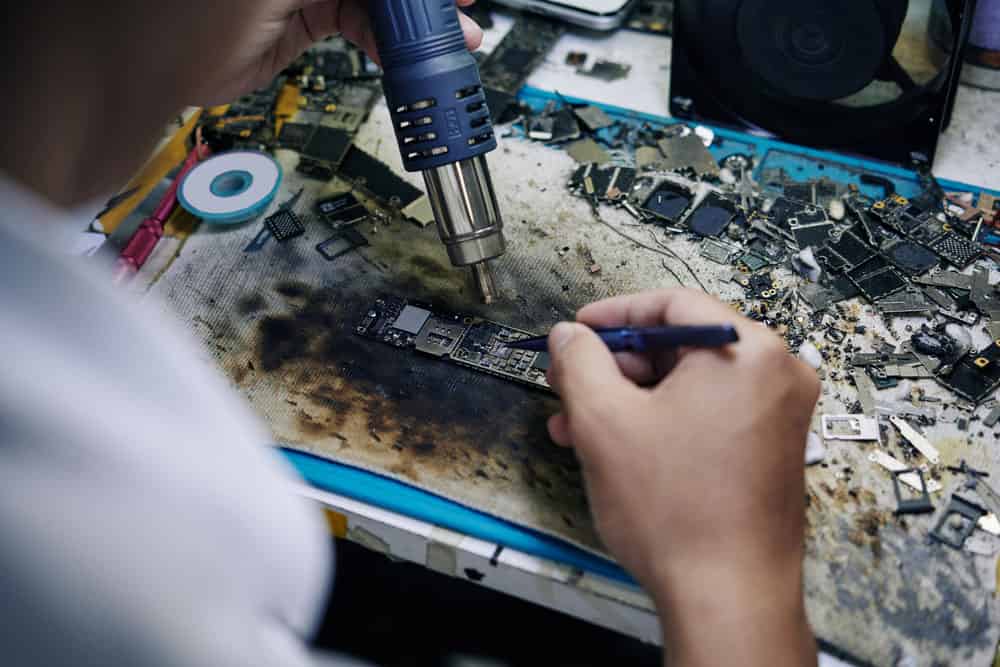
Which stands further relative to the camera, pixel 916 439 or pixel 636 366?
pixel 916 439

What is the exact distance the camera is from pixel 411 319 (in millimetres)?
1207

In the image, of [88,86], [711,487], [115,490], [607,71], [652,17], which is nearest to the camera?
[115,490]

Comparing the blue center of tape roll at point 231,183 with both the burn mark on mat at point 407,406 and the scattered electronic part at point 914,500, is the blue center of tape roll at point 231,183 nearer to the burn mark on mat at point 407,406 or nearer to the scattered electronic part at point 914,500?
the burn mark on mat at point 407,406

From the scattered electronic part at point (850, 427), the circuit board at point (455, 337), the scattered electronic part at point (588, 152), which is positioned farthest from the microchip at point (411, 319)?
the scattered electronic part at point (850, 427)

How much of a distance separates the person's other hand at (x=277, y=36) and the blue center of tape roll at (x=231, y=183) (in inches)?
6.9

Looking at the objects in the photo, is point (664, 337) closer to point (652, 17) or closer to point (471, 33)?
point (471, 33)

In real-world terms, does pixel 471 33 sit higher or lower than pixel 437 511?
higher

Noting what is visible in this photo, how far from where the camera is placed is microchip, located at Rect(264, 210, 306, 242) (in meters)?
1.35

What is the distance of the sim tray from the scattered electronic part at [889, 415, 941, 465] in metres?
0.06

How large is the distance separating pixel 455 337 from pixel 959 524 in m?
0.70

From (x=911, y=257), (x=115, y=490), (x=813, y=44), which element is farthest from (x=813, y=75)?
(x=115, y=490)

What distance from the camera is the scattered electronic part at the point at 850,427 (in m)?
1.06

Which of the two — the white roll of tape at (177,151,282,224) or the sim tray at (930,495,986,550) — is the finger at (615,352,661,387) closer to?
the sim tray at (930,495,986,550)

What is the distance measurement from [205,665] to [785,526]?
1.88 feet
